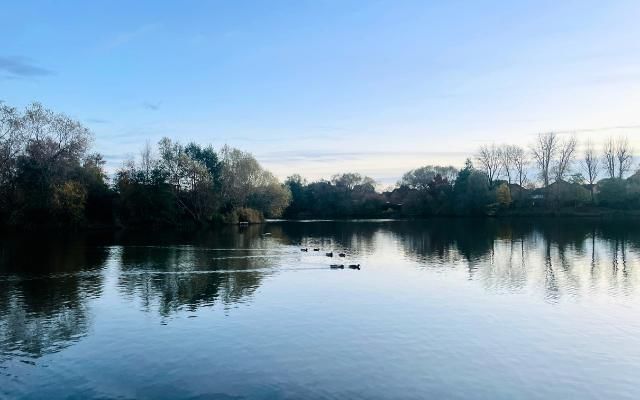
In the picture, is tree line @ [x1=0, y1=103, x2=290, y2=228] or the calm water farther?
tree line @ [x1=0, y1=103, x2=290, y2=228]

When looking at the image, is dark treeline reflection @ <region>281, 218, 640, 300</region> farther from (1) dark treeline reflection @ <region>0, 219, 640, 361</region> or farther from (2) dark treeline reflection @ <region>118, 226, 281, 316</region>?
(2) dark treeline reflection @ <region>118, 226, 281, 316</region>

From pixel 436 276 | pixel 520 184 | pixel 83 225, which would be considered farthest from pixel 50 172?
pixel 520 184

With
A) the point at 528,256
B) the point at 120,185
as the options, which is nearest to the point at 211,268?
the point at 528,256

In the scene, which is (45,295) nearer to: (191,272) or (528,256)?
(191,272)

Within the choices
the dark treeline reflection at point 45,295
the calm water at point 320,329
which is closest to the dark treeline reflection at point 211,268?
the dark treeline reflection at point 45,295

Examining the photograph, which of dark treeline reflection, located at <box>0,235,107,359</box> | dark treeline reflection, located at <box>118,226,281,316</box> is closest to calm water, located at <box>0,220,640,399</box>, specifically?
dark treeline reflection, located at <box>0,235,107,359</box>

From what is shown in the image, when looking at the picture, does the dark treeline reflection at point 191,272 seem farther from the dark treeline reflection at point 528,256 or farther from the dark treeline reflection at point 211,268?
the dark treeline reflection at point 528,256

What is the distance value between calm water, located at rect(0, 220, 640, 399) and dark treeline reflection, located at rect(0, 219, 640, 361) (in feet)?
0.57

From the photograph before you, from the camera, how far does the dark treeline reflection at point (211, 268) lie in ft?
79.3

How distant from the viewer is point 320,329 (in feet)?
69.6

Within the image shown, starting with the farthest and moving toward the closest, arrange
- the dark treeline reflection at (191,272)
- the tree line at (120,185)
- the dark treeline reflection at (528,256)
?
the tree line at (120,185) → the dark treeline reflection at (528,256) → the dark treeline reflection at (191,272)

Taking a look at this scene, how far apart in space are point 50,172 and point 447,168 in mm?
106797

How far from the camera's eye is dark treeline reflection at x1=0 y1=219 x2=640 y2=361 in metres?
24.2

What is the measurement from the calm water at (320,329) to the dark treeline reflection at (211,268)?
0.57ft
